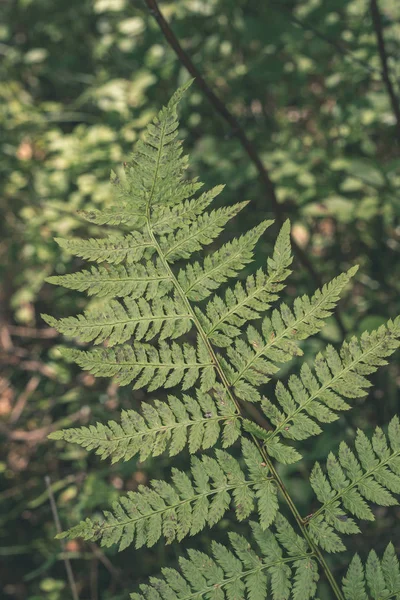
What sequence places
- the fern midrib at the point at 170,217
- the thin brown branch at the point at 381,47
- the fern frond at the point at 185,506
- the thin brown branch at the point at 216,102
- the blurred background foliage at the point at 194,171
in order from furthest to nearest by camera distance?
1. the blurred background foliage at the point at 194,171
2. the thin brown branch at the point at 381,47
3. the thin brown branch at the point at 216,102
4. the fern midrib at the point at 170,217
5. the fern frond at the point at 185,506

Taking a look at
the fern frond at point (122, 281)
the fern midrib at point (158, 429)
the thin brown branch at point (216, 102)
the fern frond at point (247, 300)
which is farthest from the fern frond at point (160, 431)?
the thin brown branch at point (216, 102)

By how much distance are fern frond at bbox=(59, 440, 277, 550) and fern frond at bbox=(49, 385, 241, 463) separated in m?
0.04

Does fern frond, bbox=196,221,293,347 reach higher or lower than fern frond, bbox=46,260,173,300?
lower

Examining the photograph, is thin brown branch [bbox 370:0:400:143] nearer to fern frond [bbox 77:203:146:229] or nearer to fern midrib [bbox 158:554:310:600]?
fern frond [bbox 77:203:146:229]

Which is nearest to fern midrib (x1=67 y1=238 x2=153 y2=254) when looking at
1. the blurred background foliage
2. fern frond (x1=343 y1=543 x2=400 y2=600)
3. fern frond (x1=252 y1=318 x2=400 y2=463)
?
fern frond (x1=252 y1=318 x2=400 y2=463)

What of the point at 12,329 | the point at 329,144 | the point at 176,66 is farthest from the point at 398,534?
the point at 12,329

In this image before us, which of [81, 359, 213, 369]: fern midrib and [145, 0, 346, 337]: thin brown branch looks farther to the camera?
[145, 0, 346, 337]: thin brown branch

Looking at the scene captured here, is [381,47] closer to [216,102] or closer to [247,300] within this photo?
[216,102]

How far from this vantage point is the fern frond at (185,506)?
984 mm

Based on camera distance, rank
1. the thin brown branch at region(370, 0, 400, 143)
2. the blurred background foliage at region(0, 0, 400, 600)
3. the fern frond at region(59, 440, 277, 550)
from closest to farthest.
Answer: the fern frond at region(59, 440, 277, 550) < the thin brown branch at region(370, 0, 400, 143) < the blurred background foliage at region(0, 0, 400, 600)

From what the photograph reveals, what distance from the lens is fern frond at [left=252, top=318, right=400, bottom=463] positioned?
3.28 ft

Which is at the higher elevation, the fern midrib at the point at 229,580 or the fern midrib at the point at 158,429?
the fern midrib at the point at 158,429

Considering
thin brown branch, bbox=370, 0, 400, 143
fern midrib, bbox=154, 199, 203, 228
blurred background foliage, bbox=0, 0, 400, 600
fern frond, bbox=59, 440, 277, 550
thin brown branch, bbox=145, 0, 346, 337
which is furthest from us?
blurred background foliage, bbox=0, 0, 400, 600

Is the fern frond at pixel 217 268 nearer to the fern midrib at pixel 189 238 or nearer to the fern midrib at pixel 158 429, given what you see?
the fern midrib at pixel 189 238
